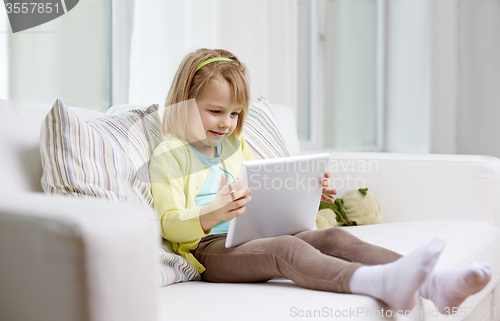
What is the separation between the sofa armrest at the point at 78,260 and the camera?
0.42 m

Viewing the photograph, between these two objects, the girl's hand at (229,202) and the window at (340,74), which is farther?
the window at (340,74)

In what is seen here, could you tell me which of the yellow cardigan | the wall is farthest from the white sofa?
the wall

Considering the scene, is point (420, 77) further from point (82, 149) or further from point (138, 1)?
point (82, 149)

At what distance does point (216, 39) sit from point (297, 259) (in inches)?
52.3

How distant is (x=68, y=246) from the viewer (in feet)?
1.38

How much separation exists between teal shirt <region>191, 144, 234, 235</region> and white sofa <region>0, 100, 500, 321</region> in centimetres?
20

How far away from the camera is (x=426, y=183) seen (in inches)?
59.6

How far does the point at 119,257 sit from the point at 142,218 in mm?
44

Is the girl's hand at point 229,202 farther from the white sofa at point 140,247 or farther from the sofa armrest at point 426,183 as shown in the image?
the sofa armrest at point 426,183

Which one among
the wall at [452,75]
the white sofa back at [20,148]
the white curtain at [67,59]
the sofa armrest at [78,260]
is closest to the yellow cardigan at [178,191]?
the white sofa back at [20,148]

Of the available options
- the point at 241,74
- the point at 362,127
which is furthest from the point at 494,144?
the point at 241,74

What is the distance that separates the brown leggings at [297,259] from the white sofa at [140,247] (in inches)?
1.0

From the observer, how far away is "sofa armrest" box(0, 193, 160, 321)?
420mm

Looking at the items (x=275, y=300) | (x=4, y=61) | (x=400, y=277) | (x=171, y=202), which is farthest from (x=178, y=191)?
(x=4, y=61)
